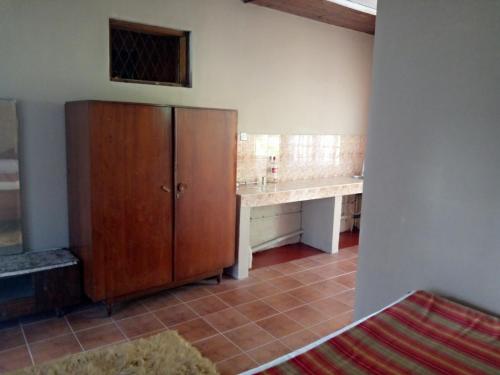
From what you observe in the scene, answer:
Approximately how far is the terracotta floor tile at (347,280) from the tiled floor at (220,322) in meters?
0.01

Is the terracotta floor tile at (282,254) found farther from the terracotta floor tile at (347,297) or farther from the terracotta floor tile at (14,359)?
the terracotta floor tile at (14,359)

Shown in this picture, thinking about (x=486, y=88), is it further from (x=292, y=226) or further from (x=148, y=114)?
(x=292, y=226)

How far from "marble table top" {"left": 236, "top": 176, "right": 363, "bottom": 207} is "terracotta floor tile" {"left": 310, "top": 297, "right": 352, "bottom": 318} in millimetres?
1119

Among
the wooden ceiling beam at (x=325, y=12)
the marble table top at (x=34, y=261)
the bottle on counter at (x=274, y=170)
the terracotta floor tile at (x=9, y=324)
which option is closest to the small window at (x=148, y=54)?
the wooden ceiling beam at (x=325, y=12)

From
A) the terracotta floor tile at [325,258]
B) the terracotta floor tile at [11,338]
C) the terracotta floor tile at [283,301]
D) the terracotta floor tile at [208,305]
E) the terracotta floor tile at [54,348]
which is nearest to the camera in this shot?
the terracotta floor tile at [54,348]

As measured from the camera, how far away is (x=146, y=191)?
3.20 meters

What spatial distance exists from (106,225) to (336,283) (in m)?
2.27

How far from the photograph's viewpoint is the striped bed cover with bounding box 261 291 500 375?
4.86 ft

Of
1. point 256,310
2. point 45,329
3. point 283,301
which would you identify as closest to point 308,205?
point 283,301

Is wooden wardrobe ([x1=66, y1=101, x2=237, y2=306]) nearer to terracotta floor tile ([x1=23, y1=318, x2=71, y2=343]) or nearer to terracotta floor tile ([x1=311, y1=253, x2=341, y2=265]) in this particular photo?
terracotta floor tile ([x1=23, y1=318, x2=71, y2=343])

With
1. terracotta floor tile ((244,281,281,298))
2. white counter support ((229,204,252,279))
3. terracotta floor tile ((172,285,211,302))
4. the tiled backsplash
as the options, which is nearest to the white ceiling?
the tiled backsplash

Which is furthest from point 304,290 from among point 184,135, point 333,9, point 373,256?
point 333,9

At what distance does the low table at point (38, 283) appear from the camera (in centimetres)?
288

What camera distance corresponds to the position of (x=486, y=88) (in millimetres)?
1876
